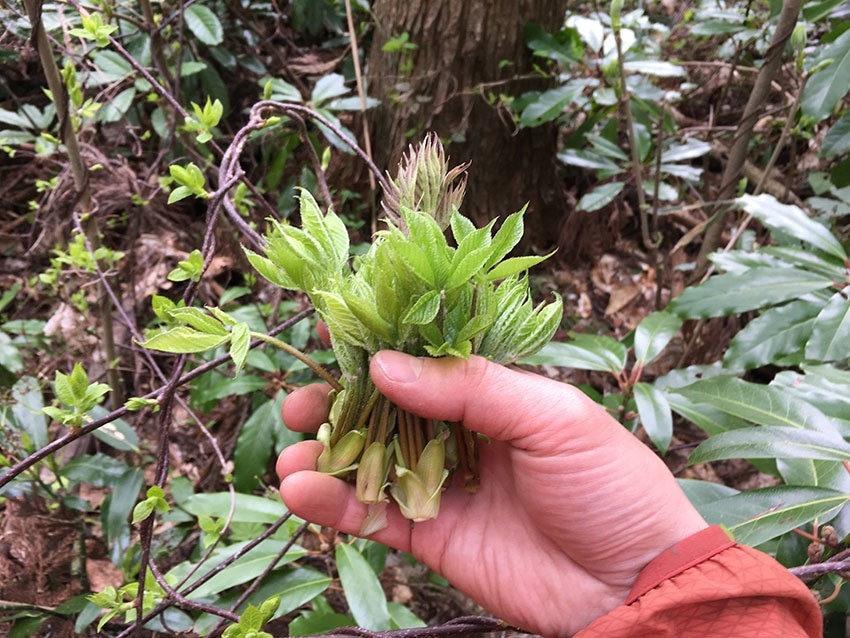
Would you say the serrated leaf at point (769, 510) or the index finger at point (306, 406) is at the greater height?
the index finger at point (306, 406)

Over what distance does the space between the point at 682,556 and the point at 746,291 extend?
0.78 meters

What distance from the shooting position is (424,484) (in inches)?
32.1

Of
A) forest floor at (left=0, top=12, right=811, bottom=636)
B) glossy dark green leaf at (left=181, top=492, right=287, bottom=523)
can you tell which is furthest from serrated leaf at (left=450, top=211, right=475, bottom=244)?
forest floor at (left=0, top=12, right=811, bottom=636)

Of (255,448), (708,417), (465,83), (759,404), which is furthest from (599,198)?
(255,448)

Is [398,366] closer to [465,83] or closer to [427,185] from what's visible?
[427,185]

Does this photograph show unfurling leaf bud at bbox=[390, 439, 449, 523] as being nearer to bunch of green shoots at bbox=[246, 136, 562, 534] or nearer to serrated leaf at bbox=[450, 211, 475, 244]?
bunch of green shoots at bbox=[246, 136, 562, 534]

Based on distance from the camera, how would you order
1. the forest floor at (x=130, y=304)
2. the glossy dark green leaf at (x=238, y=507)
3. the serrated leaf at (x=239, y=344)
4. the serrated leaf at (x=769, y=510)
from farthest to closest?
the forest floor at (x=130, y=304)
the glossy dark green leaf at (x=238, y=507)
the serrated leaf at (x=769, y=510)
the serrated leaf at (x=239, y=344)

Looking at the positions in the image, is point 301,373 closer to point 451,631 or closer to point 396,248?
point 451,631

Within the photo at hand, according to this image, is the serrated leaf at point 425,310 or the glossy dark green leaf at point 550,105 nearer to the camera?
the serrated leaf at point 425,310

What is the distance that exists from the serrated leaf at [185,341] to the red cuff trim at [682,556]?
67cm

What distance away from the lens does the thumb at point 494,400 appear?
0.75 metres

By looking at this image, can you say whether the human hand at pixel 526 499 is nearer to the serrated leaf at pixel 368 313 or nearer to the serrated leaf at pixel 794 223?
the serrated leaf at pixel 368 313

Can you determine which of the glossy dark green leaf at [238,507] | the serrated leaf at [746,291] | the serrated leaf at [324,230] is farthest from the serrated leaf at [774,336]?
the glossy dark green leaf at [238,507]

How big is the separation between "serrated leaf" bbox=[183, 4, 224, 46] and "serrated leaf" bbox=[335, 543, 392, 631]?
1768 millimetres
